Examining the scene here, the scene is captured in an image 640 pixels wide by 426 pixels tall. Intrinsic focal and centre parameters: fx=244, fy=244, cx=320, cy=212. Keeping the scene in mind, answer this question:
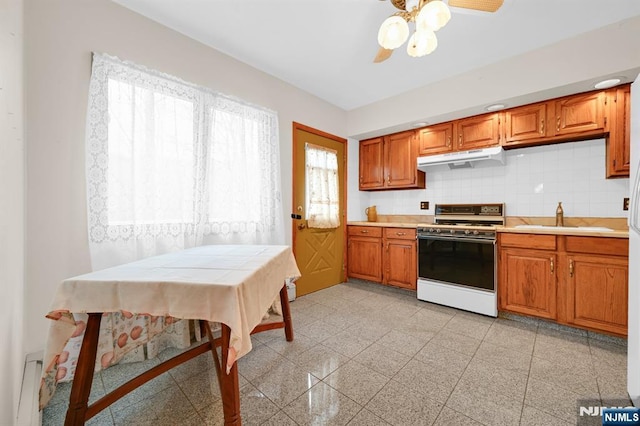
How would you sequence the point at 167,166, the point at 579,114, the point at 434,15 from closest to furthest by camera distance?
the point at 434,15
the point at 167,166
the point at 579,114

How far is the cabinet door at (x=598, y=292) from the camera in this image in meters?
1.97

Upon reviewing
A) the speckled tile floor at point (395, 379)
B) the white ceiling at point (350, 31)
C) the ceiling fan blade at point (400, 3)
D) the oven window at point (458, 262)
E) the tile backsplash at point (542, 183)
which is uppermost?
the white ceiling at point (350, 31)

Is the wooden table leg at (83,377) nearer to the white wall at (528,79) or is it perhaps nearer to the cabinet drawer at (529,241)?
the cabinet drawer at (529,241)

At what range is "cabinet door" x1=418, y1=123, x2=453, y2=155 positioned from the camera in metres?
3.15

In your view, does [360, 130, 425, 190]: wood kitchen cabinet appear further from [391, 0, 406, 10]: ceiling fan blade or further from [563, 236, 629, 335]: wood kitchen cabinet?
[391, 0, 406, 10]: ceiling fan blade

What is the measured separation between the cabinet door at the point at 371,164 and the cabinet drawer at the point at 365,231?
2.28 feet

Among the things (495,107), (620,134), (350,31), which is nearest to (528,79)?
(495,107)

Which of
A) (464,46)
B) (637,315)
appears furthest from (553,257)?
(464,46)

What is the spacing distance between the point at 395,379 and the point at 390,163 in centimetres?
286

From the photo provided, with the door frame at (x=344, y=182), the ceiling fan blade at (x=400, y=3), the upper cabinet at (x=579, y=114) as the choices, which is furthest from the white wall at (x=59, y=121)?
the upper cabinet at (x=579, y=114)

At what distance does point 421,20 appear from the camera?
4.59 feet

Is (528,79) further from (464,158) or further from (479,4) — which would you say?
(479,4)

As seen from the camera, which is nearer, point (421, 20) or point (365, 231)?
point (421, 20)

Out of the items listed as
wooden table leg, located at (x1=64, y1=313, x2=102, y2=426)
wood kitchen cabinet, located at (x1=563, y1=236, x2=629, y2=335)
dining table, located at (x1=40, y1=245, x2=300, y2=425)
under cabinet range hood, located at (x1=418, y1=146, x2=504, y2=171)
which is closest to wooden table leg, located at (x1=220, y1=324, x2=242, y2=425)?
dining table, located at (x1=40, y1=245, x2=300, y2=425)
